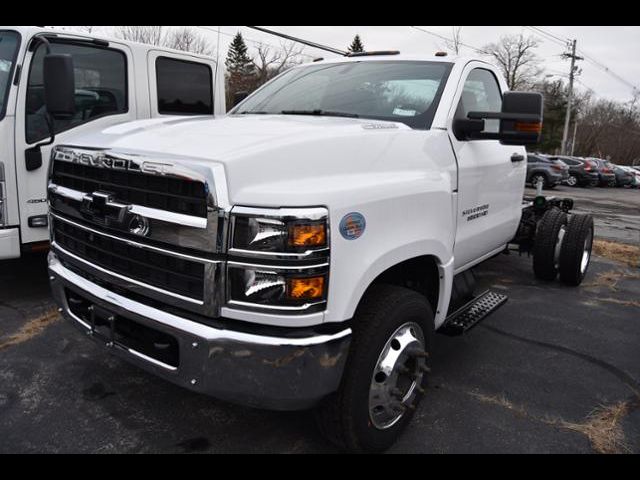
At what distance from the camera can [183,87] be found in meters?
6.04

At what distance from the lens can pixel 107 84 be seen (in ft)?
17.1

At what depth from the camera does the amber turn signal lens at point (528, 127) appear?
119 inches

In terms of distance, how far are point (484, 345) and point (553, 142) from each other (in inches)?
2069

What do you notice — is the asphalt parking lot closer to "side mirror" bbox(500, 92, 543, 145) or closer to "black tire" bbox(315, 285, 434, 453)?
"black tire" bbox(315, 285, 434, 453)

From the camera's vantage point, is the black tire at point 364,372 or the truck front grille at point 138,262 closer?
the truck front grille at point 138,262

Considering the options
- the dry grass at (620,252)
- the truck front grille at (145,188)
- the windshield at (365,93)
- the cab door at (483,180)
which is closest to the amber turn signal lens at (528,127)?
the cab door at (483,180)

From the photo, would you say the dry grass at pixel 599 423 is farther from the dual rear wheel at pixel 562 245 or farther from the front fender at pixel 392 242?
the dual rear wheel at pixel 562 245

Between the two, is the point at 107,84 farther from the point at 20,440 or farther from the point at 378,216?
the point at 378,216

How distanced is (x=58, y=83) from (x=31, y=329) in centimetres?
188

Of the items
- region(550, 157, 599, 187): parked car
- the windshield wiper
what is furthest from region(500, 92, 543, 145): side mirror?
Result: region(550, 157, 599, 187): parked car

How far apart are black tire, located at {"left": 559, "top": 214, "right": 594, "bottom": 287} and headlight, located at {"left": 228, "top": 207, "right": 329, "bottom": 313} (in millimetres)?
4263

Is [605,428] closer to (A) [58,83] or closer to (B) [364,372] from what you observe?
(B) [364,372]

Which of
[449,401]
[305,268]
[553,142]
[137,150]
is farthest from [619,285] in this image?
[553,142]

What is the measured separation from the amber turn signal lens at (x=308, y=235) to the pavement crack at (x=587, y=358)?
2.61m
